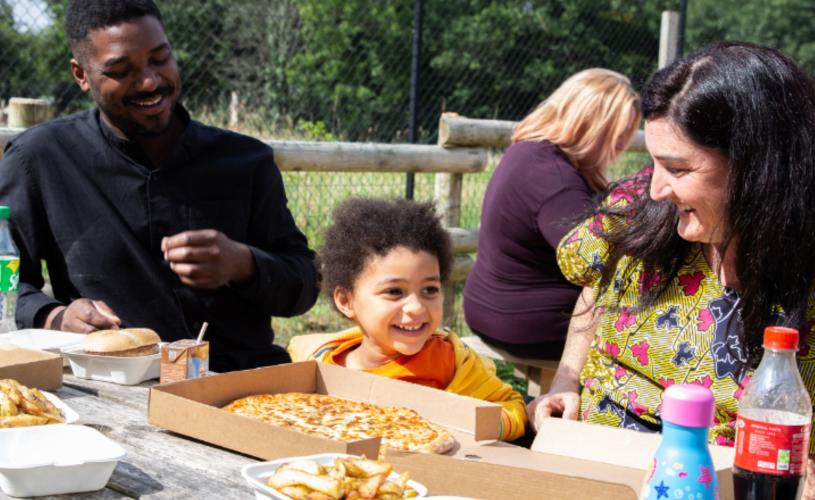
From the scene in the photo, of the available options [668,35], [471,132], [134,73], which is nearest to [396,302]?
[134,73]

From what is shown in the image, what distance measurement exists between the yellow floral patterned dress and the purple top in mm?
1985

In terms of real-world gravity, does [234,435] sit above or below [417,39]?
below

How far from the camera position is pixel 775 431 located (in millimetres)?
→ 1596

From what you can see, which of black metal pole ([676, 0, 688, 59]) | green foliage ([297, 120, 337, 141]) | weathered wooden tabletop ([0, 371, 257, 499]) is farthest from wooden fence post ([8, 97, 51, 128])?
black metal pole ([676, 0, 688, 59])

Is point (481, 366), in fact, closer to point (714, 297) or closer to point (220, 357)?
point (714, 297)

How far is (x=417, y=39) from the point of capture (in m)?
7.25

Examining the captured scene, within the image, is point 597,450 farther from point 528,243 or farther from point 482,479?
point 528,243

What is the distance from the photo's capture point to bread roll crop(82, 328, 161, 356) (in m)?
2.53

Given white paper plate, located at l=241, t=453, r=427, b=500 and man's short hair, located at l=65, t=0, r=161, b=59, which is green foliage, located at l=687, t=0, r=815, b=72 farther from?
white paper plate, located at l=241, t=453, r=427, b=500

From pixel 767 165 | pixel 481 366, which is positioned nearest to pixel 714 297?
pixel 767 165

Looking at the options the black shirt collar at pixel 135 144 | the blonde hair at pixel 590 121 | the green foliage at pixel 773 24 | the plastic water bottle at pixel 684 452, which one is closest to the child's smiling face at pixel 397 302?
the black shirt collar at pixel 135 144

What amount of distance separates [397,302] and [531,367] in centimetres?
233

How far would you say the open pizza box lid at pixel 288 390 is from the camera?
1877mm

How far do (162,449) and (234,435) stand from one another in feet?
0.52
